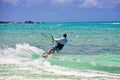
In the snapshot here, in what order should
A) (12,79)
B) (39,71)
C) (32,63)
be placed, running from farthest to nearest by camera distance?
(32,63) < (39,71) < (12,79)

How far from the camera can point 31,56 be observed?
19.8 metres

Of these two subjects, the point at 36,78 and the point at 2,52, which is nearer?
the point at 36,78

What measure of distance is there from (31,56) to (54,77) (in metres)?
7.27

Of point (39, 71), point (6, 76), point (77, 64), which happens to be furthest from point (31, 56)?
point (6, 76)

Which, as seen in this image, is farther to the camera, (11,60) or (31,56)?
(31,56)

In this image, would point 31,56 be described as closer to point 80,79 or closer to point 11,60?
point 11,60

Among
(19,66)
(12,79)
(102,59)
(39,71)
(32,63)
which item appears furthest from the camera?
(102,59)

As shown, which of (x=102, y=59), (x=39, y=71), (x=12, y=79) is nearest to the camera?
(x=12, y=79)

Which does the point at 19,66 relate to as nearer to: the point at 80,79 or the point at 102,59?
the point at 80,79

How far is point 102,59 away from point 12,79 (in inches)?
352

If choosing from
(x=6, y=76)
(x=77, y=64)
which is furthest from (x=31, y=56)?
(x=6, y=76)

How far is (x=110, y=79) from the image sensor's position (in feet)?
41.4

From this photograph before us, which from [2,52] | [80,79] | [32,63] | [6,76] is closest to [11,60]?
[32,63]

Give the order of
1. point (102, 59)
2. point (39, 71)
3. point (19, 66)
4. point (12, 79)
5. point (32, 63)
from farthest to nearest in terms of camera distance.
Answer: point (102, 59), point (32, 63), point (19, 66), point (39, 71), point (12, 79)
